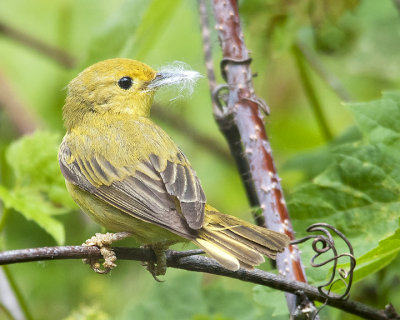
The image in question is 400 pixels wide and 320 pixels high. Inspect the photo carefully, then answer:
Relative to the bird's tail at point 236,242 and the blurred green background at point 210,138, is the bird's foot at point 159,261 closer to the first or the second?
the bird's tail at point 236,242

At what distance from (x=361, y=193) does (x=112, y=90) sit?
1423 mm

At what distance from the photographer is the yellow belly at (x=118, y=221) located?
8.72ft

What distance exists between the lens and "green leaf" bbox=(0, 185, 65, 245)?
2.86 metres

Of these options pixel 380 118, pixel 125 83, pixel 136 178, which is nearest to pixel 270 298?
pixel 136 178

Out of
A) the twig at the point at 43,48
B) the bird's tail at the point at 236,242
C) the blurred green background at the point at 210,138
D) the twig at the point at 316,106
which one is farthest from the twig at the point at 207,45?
the twig at the point at 43,48

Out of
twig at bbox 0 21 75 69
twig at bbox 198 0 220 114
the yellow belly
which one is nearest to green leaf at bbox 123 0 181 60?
twig at bbox 198 0 220 114

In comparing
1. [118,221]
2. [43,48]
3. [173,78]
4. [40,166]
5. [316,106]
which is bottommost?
[118,221]

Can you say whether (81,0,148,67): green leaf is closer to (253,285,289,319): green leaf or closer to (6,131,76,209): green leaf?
(6,131,76,209): green leaf

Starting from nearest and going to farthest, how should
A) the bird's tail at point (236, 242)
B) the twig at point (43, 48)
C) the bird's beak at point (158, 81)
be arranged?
the bird's tail at point (236, 242) → the bird's beak at point (158, 81) → the twig at point (43, 48)

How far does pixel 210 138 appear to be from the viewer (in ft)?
17.5

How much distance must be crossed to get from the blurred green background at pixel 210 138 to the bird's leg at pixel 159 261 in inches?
15.8

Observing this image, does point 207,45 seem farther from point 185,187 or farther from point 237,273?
point 237,273

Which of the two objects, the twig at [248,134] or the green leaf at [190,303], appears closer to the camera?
the twig at [248,134]

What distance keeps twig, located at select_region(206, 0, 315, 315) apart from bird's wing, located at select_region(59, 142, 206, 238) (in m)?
0.23
